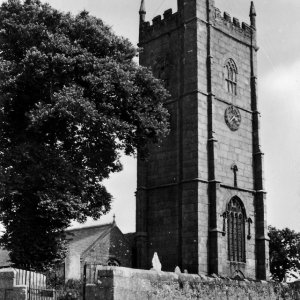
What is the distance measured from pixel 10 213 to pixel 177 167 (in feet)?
52.6

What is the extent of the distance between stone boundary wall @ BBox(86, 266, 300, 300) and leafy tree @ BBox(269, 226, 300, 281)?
36791 millimetres

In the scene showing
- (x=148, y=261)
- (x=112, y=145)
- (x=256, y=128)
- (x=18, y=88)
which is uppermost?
(x=256, y=128)

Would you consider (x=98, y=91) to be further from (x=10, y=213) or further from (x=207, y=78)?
(x=207, y=78)

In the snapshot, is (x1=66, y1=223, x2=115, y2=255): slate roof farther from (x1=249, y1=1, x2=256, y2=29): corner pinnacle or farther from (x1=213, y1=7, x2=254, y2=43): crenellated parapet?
(x1=249, y1=1, x2=256, y2=29): corner pinnacle

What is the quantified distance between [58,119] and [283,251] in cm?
3584

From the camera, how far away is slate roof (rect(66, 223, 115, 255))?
136 feet

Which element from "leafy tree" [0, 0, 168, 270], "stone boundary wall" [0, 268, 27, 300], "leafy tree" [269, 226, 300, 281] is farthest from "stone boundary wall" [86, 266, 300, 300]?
"leafy tree" [269, 226, 300, 281]

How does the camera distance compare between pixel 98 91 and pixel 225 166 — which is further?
pixel 225 166

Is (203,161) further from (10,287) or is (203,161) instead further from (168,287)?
(10,287)

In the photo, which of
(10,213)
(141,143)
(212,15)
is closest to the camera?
(10,213)

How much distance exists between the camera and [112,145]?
83.9ft

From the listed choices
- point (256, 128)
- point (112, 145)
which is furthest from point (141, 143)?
point (256, 128)

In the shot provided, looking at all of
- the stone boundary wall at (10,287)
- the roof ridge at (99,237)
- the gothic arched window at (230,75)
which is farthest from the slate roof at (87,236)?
the stone boundary wall at (10,287)

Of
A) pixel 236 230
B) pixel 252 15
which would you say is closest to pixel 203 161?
pixel 236 230
